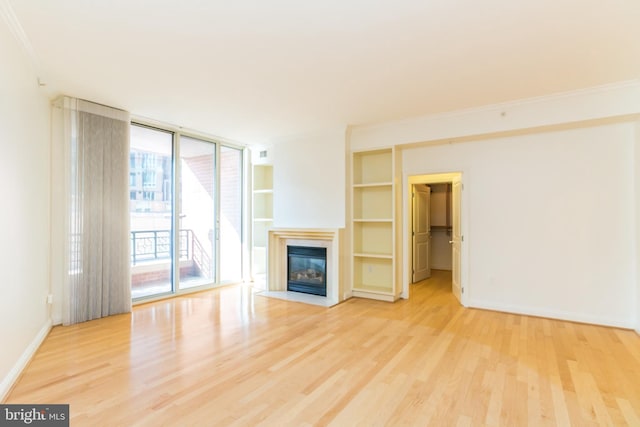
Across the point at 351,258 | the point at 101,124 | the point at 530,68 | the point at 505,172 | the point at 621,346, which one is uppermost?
the point at 530,68

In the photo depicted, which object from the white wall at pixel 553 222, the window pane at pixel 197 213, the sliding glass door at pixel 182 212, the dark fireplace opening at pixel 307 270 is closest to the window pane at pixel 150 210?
the sliding glass door at pixel 182 212

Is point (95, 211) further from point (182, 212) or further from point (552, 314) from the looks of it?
point (552, 314)

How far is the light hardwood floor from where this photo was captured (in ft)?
6.94

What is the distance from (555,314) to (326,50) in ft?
13.9

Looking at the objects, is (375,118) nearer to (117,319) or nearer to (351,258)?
(351,258)

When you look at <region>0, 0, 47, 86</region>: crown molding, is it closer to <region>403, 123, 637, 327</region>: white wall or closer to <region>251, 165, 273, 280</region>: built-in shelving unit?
<region>251, 165, 273, 280</region>: built-in shelving unit

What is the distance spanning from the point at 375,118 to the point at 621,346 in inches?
150

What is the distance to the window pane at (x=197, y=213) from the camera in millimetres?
5383

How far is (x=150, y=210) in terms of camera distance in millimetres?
4906

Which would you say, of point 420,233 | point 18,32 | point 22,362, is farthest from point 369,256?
point 18,32

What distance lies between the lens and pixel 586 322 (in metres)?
3.94

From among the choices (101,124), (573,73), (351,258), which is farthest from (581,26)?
(101,124)

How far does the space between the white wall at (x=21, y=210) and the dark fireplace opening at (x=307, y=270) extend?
3.35m

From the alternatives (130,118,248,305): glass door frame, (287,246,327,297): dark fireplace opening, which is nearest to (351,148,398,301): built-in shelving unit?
(287,246,327,297): dark fireplace opening
